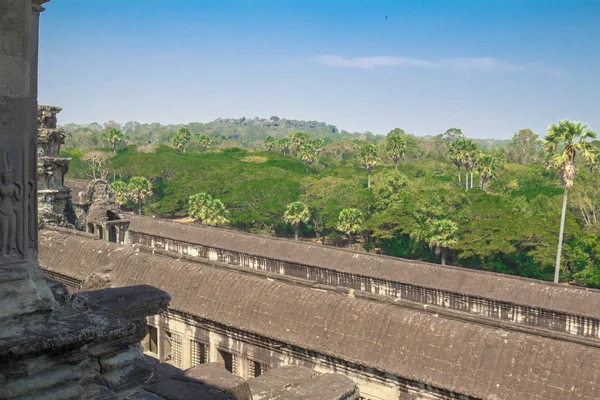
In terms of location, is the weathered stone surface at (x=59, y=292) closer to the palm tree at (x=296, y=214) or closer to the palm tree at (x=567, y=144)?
the palm tree at (x=567, y=144)

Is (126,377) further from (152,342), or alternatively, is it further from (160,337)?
(152,342)

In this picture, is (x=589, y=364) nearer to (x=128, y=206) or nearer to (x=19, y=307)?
(x=19, y=307)

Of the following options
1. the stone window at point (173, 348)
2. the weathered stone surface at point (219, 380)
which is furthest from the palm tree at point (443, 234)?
the weathered stone surface at point (219, 380)

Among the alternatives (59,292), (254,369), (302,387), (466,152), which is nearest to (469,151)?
(466,152)

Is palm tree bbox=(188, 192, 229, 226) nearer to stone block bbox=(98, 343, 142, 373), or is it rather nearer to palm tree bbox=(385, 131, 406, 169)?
palm tree bbox=(385, 131, 406, 169)

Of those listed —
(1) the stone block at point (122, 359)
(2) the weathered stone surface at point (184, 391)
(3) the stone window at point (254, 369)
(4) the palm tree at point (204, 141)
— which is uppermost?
(4) the palm tree at point (204, 141)

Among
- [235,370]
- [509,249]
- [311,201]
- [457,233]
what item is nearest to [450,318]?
[235,370]
